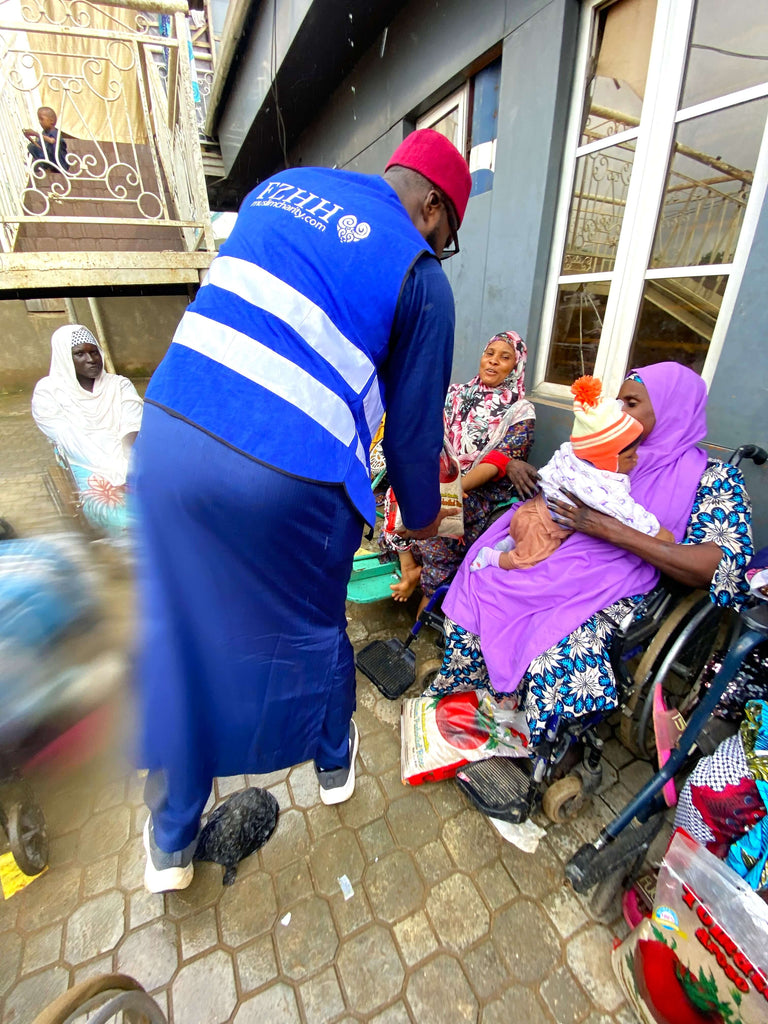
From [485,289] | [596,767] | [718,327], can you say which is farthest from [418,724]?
[485,289]

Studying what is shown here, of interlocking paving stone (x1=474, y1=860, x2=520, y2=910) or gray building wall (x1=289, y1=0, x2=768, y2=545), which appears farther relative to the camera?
gray building wall (x1=289, y1=0, x2=768, y2=545)

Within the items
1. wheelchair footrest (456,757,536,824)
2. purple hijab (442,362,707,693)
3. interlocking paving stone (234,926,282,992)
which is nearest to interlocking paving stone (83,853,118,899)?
interlocking paving stone (234,926,282,992)

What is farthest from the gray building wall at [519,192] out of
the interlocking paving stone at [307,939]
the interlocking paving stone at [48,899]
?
the interlocking paving stone at [48,899]

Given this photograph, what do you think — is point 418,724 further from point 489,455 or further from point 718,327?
point 718,327

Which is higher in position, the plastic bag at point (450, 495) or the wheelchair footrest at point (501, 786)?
the plastic bag at point (450, 495)

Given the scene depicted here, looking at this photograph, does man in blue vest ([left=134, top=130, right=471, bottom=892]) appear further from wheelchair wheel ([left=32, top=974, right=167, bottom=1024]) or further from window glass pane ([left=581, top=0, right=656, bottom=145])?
window glass pane ([left=581, top=0, right=656, bottom=145])

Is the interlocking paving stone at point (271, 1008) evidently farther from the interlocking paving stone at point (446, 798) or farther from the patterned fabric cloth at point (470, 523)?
the patterned fabric cloth at point (470, 523)

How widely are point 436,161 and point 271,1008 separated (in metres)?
2.51

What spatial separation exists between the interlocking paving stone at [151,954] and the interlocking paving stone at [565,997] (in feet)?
3.69

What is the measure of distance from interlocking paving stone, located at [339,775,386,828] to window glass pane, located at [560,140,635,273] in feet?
9.86

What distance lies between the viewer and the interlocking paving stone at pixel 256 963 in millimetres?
1331

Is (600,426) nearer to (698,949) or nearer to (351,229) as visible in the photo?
(351,229)

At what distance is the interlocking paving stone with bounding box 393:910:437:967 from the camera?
1.38m

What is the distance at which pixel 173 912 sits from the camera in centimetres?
148
